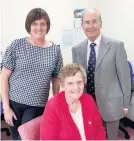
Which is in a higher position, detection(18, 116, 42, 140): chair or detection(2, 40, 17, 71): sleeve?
detection(2, 40, 17, 71): sleeve

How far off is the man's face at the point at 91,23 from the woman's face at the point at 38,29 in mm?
328

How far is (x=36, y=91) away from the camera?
1.77 m

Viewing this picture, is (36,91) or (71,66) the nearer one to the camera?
(71,66)

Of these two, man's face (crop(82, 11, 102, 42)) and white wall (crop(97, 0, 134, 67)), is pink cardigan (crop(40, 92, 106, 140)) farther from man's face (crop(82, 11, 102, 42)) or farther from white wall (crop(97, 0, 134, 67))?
white wall (crop(97, 0, 134, 67))

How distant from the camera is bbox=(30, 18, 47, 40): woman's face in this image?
171 cm

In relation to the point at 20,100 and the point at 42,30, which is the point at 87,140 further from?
the point at 42,30

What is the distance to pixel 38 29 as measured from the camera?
171 centimetres

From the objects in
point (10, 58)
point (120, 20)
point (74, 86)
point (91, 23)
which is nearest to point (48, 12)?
point (120, 20)

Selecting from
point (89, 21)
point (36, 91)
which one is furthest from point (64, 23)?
point (36, 91)

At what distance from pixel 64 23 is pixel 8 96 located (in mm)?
2139

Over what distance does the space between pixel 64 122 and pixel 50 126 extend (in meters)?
0.10

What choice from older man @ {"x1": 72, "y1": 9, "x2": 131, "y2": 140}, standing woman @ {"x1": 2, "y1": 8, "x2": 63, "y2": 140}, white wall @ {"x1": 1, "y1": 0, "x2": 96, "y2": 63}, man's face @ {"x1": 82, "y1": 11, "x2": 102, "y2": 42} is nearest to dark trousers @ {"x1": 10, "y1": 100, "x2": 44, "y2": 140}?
standing woman @ {"x1": 2, "y1": 8, "x2": 63, "y2": 140}

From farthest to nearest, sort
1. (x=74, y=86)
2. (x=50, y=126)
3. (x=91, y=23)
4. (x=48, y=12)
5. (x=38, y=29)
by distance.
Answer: (x=48, y=12)
(x=91, y=23)
(x=38, y=29)
(x=74, y=86)
(x=50, y=126)

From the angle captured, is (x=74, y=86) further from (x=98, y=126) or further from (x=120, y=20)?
(x=120, y=20)
